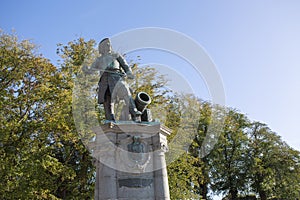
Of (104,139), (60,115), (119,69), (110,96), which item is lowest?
(104,139)

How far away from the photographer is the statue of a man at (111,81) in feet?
27.7

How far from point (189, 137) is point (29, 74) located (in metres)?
10.5

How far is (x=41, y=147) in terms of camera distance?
14195 mm

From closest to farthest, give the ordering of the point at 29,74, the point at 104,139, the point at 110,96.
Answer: the point at 104,139
the point at 110,96
the point at 29,74

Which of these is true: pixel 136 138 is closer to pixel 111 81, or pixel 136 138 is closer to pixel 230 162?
pixel 111 81

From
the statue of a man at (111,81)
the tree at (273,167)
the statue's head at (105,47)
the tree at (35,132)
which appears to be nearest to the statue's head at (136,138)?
the statue of a man at (111,81)

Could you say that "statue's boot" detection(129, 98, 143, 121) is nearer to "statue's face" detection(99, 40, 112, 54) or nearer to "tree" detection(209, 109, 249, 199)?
"statue's face" detection(99, 40, 112, 54)

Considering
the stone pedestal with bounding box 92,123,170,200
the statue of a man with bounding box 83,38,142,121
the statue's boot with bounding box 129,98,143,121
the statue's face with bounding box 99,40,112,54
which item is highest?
the statue's face with bounding box 99,40,112,54

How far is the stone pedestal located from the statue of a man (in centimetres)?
75

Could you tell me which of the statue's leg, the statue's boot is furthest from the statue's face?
the statue's boot

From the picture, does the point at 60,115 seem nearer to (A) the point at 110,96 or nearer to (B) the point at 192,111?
(A) the point at 110,96

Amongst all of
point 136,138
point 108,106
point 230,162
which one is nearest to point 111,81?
point 108,106

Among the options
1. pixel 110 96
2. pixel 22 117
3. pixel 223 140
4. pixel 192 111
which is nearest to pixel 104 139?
pixel 110 96

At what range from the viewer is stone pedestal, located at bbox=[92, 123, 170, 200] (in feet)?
23.6
